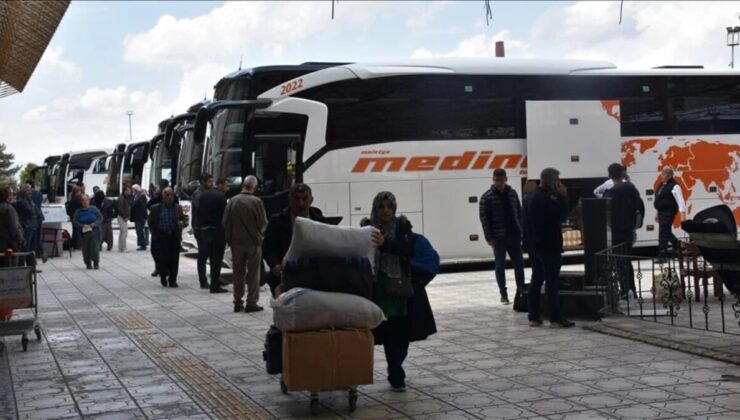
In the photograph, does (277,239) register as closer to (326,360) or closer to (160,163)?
(326,360)

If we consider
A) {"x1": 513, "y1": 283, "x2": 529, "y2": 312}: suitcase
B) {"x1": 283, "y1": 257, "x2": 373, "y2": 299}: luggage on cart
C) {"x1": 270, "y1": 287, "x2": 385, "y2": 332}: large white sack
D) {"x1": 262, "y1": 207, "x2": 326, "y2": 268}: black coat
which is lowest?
{"x1": 513, "y1": 283, "x2": 529, "y2": 312}: suitcase

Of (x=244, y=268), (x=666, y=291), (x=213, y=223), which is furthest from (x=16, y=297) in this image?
(x=666, y=291)

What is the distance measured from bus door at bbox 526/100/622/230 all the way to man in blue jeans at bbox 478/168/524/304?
6.81 meters

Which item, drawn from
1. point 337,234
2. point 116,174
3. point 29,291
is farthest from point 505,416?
point 116,174

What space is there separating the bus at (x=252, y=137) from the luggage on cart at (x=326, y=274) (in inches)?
448

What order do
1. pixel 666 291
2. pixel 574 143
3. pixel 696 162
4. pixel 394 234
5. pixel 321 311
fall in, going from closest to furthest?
pixel 321 311, pixel 394 234, pixel 666 291, pixel 574 143, pixel 696 162

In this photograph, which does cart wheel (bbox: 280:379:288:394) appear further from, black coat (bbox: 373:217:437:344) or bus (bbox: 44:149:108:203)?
bus (bbox: 44:149:108:203)

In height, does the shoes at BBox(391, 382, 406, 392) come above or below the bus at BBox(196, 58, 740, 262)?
below

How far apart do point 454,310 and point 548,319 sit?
1.74 m

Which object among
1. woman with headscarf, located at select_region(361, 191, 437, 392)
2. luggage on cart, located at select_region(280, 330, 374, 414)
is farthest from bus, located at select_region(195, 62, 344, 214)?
luggage on cart, located at select_region(280, 330, 374, 414)

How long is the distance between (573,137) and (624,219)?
729 cm

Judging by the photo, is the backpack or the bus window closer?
the backpack

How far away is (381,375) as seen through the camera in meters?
9.30

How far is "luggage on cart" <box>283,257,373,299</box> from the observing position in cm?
765
